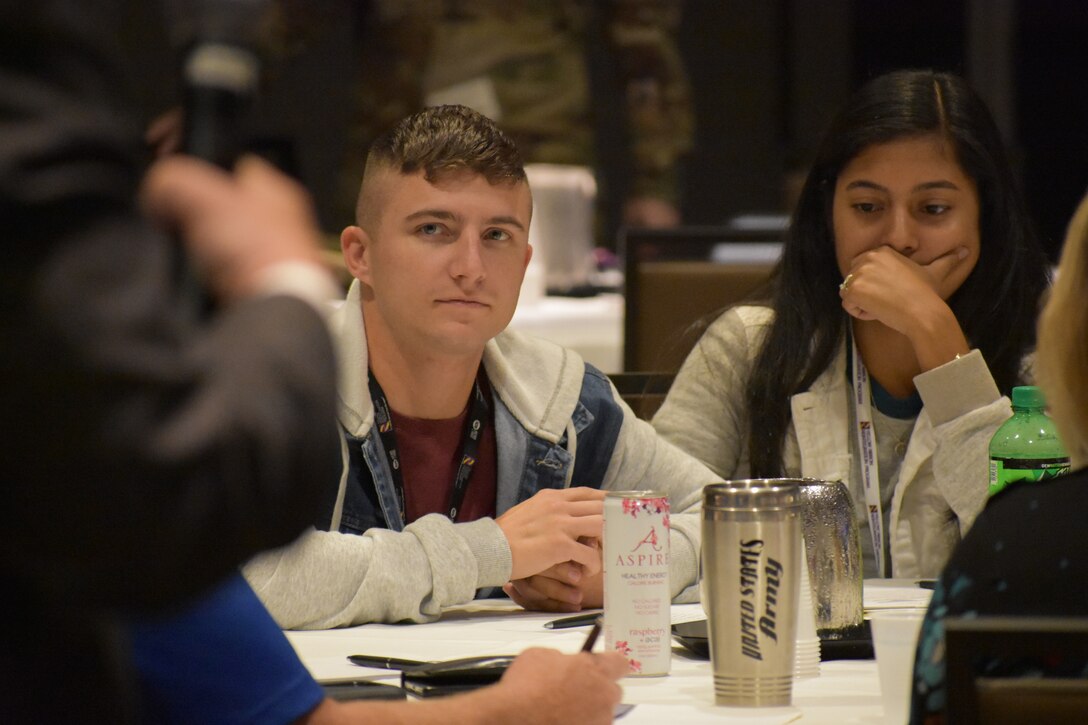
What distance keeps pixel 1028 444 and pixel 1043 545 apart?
86 centimetres

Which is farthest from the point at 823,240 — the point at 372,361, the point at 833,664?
the point at 833,664

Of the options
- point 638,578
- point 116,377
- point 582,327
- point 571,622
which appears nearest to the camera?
point 116,377

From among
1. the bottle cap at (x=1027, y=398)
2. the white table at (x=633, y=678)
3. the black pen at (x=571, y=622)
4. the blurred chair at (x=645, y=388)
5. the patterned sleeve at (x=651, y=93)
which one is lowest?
the white table at (x=633, y=678)

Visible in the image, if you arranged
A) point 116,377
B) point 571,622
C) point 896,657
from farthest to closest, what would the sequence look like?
point 571,622, point 896,657, point 116,377

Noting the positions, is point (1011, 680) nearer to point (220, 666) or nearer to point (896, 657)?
point (896, 657)

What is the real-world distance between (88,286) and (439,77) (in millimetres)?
5568

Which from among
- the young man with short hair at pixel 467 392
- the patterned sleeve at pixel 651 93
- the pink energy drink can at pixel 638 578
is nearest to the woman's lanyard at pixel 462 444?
the young man with short hair at pixel 467 392

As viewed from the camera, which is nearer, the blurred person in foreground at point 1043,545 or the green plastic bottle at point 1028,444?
the blurred person in foreground at point 1043,545

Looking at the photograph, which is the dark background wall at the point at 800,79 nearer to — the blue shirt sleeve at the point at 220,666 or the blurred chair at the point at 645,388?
the blurred chair at the point at 645,388

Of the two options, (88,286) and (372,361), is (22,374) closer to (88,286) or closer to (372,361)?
(88,286)

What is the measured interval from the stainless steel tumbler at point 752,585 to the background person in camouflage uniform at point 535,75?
4.72m

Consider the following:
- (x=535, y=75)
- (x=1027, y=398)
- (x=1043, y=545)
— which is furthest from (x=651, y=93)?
(x=1043, y=545)

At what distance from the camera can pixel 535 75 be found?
6.12 meters

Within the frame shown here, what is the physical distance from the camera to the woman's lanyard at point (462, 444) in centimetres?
210
